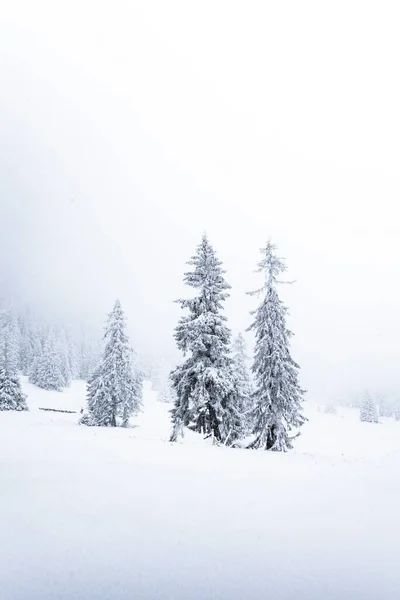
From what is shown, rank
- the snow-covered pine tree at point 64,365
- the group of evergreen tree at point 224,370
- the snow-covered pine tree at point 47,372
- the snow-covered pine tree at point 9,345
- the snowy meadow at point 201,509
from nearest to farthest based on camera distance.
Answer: the snowy meadow at point 201,509 < the group of evergreen tree at point 224,370 < the snow-covered pine tree at point 9,345 < the snow-covered pine tree at point 47,372 < the snow-covered pine tree at point 64,365

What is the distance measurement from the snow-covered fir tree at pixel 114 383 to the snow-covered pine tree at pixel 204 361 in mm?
15056

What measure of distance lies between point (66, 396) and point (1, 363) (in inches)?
1206

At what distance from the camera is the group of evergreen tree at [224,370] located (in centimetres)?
2094

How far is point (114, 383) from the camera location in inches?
1372

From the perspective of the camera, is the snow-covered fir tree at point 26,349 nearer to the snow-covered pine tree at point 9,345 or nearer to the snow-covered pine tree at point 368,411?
the snow-covered pine tree at point 9,345

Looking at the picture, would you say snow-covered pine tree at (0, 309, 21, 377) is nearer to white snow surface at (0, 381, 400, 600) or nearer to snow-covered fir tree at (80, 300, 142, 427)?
snow-covered fir tree at (80, 300, 142, 427)

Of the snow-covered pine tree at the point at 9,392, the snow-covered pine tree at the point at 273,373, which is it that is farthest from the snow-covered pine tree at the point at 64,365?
the snow-covered pine tree at the point at 273,373

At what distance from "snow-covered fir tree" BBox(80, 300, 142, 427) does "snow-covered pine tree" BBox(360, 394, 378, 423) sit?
54.0 m

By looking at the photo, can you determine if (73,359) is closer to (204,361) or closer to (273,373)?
(204,361)

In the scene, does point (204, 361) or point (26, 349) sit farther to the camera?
point (26, 349)

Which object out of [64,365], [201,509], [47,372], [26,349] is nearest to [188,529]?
[201,509]

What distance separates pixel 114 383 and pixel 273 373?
18644mm

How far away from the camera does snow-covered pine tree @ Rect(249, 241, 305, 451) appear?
2142 cm

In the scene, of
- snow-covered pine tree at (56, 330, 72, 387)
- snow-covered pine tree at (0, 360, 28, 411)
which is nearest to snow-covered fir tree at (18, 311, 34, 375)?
snow-covered pine tree at (56, 330, 72, 387)
